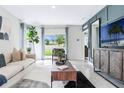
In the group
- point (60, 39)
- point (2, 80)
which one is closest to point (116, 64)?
point (2, 80)

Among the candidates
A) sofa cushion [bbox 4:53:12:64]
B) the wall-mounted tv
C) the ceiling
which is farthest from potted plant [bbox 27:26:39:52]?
the wall-mounted tv

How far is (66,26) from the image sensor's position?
10867mm

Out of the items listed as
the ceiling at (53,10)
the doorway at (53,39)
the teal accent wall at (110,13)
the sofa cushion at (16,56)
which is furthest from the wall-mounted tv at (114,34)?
the doorway at (53,39)

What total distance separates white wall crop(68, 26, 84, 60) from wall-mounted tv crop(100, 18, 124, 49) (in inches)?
203

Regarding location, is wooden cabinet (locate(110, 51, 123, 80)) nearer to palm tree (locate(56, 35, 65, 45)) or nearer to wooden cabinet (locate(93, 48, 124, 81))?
wooden cabinet (locate(93, 48, 124, 81))

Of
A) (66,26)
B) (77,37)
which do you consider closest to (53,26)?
(66,26)

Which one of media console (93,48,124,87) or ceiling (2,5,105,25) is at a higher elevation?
ceiling (2,5,105,25)

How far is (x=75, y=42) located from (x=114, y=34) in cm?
625

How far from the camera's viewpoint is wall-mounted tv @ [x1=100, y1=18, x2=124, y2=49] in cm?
430

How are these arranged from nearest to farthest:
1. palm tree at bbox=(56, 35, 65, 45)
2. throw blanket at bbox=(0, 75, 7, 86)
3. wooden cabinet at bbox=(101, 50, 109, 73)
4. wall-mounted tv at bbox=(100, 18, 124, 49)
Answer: throw blanket at bbox=(0, 75, 7, 86) → wall-mounted tv at bbox=(100, 18, 124, 49) → wooden cabinet at bbox=(101, 50, 109, 73) → palm tree at bbox=(56, 35, 65, 45)

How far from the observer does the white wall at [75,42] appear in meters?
10.9

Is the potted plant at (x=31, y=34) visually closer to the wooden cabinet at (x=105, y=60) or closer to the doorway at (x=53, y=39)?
the doorway at (x=53, y=39)

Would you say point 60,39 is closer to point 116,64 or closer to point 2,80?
point 116,64
